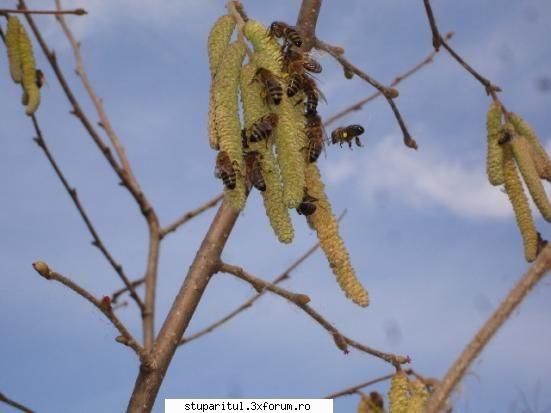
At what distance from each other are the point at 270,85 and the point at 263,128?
139 mm

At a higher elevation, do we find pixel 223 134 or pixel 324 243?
pixel 223 134

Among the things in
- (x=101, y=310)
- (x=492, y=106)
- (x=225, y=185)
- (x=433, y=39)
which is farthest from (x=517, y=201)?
(x=101, y=310)

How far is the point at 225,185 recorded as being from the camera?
2.61m

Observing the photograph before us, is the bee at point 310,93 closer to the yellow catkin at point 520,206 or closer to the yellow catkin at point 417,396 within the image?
the yellow catkin at point 417,396

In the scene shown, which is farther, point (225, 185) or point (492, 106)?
point (492, 106)

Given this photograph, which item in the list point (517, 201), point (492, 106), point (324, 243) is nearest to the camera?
point (324, 243)

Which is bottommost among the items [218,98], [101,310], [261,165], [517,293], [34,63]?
[517,293]

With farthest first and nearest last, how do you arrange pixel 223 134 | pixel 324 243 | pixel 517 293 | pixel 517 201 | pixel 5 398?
pixel 517 201, pixel 5 398, pixel 324 243, pixel 223 134, pixel 517 293

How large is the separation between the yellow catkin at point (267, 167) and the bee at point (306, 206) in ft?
0.32

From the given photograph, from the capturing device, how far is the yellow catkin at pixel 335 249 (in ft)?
8.83

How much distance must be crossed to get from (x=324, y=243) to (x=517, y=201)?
4.49 ft

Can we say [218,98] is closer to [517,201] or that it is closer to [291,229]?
[291,229]

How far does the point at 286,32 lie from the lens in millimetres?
3016

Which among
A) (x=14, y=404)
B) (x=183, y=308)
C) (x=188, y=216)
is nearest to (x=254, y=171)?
(x=183, y=308)
